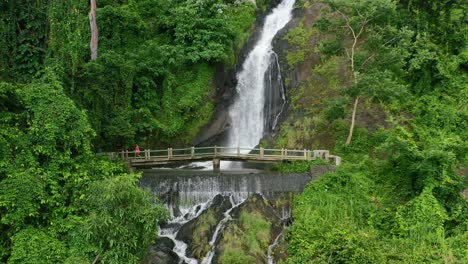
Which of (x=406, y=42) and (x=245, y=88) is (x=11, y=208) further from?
(x=406, y=42)

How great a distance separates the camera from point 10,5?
64.5ft

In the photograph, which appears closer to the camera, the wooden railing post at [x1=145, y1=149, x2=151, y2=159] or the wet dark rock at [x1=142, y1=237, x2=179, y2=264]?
the wet dark rock at [x1=142, y1=237, x2=179, y2=264]

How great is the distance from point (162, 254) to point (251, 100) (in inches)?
507

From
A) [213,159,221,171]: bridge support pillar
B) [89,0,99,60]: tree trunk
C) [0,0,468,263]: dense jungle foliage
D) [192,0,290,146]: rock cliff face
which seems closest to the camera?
[0,0,468,263]: dense jungle foliage

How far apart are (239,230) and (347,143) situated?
8.18 metres

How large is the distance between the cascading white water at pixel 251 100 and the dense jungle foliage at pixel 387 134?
Answer: 180 cm

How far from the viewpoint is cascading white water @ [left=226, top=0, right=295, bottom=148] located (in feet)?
83.9

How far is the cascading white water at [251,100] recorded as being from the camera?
25.6 metres

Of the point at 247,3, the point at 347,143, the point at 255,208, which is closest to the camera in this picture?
the point at 255,208

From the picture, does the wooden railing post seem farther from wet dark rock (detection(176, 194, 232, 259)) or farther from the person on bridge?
wet dark rock (detection(176, 194, 232, 259))

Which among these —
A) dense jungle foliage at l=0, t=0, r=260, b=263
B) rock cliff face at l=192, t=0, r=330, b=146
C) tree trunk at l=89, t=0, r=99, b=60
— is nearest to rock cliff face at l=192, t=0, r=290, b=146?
rock cliff face at l=192, t=0, r=330, b=146

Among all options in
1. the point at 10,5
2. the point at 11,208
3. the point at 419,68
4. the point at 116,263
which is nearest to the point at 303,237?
the point at 116,263

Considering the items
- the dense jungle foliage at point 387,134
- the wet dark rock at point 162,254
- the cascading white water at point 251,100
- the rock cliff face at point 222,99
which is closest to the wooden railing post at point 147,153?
the rock cliff face at point 222,99

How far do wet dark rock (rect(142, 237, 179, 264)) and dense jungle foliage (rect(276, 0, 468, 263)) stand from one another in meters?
4.47
